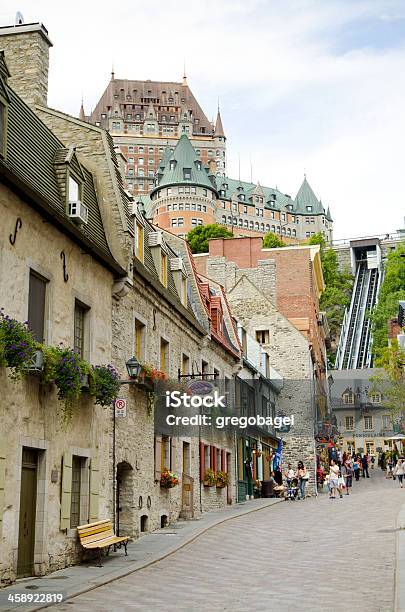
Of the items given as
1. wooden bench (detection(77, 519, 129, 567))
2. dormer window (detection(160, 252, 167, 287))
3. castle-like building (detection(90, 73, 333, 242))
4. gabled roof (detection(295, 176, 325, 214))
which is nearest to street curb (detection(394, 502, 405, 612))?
wooden bench (detection(77, 519, 129, 567))

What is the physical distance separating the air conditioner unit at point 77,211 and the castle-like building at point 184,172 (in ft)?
374

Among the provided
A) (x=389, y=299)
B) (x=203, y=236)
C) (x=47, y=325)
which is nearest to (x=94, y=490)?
(x=47, y=325)

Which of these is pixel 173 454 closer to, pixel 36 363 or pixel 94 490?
pixel 94 490

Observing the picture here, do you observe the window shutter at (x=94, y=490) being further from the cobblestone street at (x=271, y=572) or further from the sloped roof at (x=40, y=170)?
the sloped roof at (x=40, y=170)

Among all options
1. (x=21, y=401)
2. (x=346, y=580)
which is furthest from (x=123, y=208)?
(x=346, y=580)

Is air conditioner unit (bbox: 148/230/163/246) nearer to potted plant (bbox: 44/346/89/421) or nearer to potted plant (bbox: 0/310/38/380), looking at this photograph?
potted plant (bbox: 44/346/89/421)

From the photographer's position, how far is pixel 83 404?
46.6 ft

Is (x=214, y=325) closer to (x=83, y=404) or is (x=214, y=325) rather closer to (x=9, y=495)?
(x=83, y=404)

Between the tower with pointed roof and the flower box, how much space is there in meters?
116

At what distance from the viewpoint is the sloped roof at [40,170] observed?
12.5 meters

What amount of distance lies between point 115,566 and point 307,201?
157896mm

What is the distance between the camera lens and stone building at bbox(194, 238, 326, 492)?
40.3m

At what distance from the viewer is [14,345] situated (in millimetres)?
10875

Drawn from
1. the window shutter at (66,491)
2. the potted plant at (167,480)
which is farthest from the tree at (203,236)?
the window shutter at (66,491)
